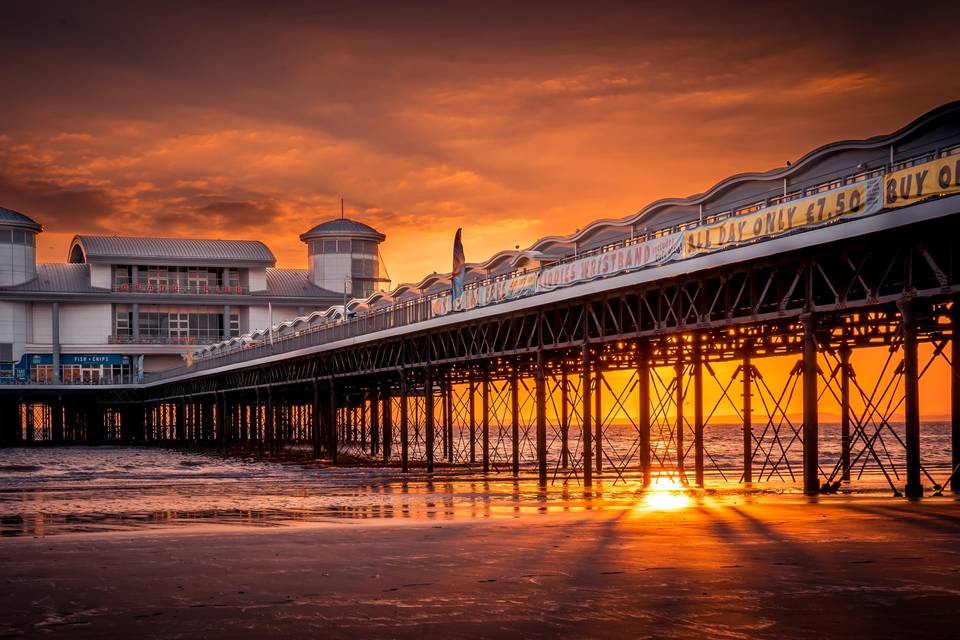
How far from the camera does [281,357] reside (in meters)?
71.1

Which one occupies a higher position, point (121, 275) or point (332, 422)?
point (121, 275)

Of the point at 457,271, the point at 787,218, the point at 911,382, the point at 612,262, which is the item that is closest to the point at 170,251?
the point at 457,271

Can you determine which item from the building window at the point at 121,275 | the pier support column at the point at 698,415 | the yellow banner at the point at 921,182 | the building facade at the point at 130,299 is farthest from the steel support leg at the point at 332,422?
the building window at the point at 121,275

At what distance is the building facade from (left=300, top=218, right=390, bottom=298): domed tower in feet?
0.68

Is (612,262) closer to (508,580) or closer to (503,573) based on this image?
(503,573)

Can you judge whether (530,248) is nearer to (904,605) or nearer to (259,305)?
(904,605)

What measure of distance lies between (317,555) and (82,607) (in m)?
4.76

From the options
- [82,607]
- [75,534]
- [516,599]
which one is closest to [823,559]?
[516,599]

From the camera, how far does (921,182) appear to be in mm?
22422

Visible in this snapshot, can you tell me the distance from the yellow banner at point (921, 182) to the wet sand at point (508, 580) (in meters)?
5.98

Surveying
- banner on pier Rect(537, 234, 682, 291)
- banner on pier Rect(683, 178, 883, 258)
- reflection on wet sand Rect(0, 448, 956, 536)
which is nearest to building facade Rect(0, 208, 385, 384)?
reflection on wet sand Rect(0, 448, 956, 536)

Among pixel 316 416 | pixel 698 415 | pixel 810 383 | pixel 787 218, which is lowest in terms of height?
pixel 316 416

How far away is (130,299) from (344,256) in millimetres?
25891

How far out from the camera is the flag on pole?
44.8 m
